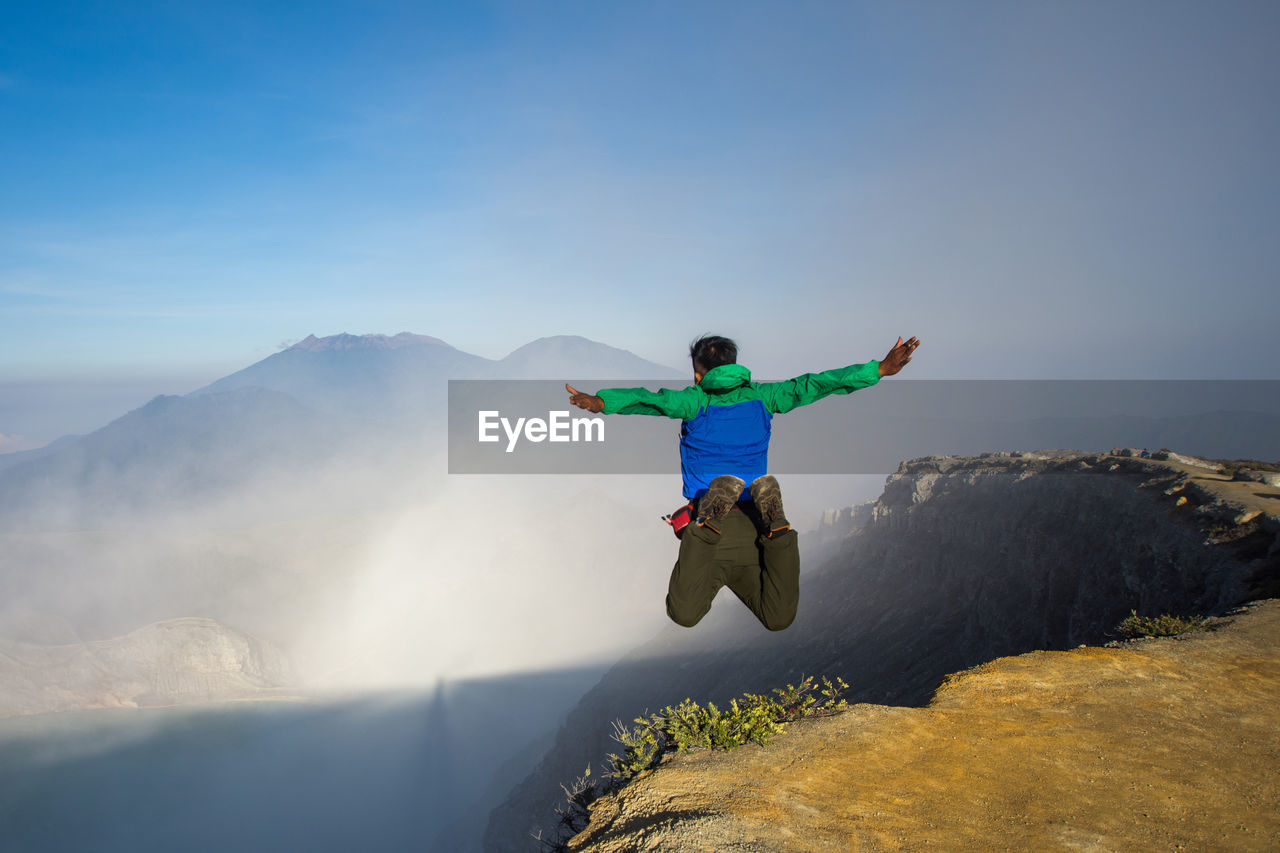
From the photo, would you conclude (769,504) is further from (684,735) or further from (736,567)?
(684,735)

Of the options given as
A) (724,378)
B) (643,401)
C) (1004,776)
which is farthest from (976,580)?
(643,401)

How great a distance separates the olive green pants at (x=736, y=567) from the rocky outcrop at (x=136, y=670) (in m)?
88.3

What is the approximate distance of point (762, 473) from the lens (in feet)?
19.2

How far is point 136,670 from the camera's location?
6962 centimetres

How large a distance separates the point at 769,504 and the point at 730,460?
0.54 m

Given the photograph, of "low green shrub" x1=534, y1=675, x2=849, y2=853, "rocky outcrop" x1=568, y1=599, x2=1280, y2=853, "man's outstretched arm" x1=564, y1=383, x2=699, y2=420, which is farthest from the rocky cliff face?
"man's outstretched arm" x1=564, y1=383, x2=699, y2=420

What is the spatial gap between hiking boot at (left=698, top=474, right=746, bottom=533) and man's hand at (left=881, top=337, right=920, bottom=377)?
1703 millimetres

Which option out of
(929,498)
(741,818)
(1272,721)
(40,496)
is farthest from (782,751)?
(40,496)

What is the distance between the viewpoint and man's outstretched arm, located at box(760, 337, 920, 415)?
5.57 m

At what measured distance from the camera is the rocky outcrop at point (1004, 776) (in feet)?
14.1

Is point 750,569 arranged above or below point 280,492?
above

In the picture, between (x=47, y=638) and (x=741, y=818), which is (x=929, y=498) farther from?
(x=47, y=638)

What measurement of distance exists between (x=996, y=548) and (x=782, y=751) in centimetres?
3385

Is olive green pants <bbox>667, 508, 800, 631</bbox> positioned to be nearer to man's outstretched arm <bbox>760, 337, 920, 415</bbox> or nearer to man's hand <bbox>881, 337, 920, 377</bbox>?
man's outstretched arm <bbox>760, 337, 920, 415</bbox>
